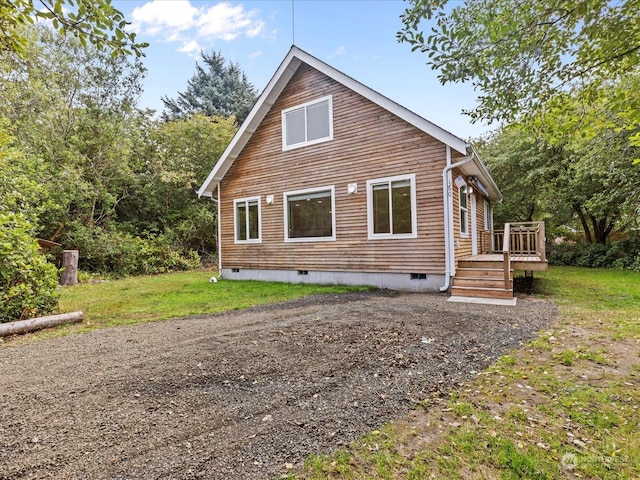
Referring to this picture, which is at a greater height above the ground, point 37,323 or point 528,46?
point 528,46

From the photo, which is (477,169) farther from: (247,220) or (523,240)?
(247,220)

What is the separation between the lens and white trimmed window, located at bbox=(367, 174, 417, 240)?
830cm

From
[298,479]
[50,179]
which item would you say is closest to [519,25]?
[298,479]

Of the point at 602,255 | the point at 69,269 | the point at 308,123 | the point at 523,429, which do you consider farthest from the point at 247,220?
the point at 602,255

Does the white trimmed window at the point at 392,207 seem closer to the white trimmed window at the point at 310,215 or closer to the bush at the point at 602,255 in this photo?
the white trimmed window at the point at 310,215

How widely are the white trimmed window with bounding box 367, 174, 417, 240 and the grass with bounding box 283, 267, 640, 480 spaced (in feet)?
16.0

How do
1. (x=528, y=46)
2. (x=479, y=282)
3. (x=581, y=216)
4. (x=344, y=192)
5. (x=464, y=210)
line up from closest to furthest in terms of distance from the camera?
(x=528, y=46) < (x=479, y=282) < (x=464, y=210) < (x=344, y=192) < (x=581, y=216)

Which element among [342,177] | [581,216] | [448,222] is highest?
[342,177]

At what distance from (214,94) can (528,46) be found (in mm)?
27204

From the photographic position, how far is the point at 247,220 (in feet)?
37.3

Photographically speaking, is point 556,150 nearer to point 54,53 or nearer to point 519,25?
point 519,25

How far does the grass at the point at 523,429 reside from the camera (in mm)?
1890

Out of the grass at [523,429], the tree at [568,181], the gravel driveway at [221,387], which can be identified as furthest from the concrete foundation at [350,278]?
the tree at [568,181]

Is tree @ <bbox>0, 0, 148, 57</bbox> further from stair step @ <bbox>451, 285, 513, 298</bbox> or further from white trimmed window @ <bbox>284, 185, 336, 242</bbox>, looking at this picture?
white trimmed window @ <bbox>284, 185, 336, 242</bbox>
